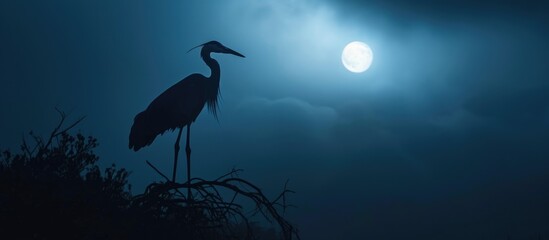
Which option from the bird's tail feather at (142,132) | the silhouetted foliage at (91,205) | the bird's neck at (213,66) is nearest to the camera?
the silhouetted foliage at (91,205)

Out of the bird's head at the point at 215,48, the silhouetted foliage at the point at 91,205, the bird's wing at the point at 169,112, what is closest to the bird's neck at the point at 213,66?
the bird's head at the point at 215,48

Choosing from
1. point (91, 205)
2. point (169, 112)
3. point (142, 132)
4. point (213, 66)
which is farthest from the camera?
point (213, 66)

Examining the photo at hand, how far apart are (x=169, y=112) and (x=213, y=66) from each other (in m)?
1.84

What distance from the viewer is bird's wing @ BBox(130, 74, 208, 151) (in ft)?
36.1

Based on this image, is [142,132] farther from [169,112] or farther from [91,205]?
[91,205]

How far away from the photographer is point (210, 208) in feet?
19.4

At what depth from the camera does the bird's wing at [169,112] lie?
36.1 ft

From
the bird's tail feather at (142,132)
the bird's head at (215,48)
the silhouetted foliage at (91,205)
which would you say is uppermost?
the bird's head at (215,48)

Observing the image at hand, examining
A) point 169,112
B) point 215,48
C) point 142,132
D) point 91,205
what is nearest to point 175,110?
point 169,112

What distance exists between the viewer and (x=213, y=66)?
1240 cm

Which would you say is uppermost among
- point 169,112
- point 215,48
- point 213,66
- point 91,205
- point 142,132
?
point 215,48

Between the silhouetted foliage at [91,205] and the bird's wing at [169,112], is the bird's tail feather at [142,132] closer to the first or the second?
the bird's wing at [169,112]

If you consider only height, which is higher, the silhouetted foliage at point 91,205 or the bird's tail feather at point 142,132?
the bird's tail feather at point 142,132

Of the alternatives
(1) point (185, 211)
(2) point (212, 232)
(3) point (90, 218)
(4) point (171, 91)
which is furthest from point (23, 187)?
(4) point (171, 91)
